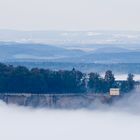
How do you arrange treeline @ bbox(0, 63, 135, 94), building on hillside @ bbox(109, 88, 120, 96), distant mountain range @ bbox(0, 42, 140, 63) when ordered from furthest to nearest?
1. distant mountain range @ bbox(0, 42, 140, 63)
2. treeline @ bbox(0, 63, 135, 94)
3. building on hillside @ bbox(109, 88, 120, 96)

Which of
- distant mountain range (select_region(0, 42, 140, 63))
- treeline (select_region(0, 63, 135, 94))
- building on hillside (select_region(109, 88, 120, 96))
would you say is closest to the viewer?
building on hillside (select_region(109, 88, 120, 96))

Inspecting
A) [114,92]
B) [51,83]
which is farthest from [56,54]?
[114,92]

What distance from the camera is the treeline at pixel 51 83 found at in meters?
54.8

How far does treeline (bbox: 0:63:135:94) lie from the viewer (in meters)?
54.8

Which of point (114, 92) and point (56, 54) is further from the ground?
point (56, 54)

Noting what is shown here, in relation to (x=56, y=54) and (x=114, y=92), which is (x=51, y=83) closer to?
(x=114, y=92)

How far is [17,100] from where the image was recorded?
52.5 metres

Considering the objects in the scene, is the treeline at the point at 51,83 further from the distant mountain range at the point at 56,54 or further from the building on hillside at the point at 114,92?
the distant mountain range at the point at 56,54

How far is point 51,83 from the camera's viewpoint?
5562 cm

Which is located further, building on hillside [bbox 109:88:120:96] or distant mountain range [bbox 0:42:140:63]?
distant mountain range [bbox 0:42:140:63]

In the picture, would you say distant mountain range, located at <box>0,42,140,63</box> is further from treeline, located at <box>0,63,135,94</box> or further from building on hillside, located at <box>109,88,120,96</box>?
building on hillside, located at <box>109,88,120,96</box>

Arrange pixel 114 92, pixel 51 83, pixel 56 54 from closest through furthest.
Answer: pixel 114 92 < pixel 51 83 < pixel 56 54

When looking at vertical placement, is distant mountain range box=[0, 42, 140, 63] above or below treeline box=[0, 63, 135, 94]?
above

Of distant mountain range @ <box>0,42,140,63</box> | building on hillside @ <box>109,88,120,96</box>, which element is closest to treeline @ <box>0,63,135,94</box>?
building on hillside @ <box>109,88,120,96</box>
